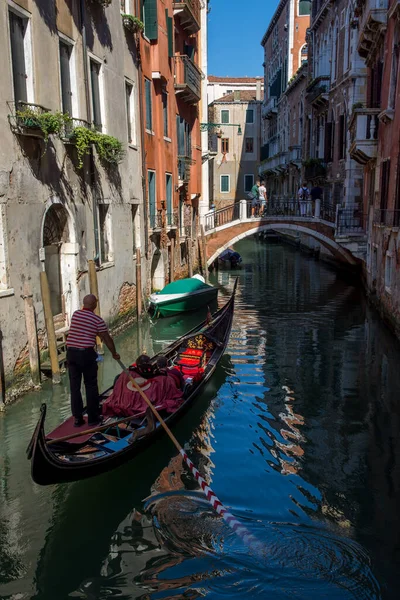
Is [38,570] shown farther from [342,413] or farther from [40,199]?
[40,199]

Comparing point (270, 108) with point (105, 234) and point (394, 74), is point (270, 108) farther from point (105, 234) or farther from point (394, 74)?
point (105, 234)

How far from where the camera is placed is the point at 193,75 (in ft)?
47.8

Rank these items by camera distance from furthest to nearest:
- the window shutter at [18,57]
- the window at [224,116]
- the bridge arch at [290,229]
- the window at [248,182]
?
the window at [248,182]
the window at [224,116]
the bridge arch at [290,229]
the window shutter at [18,57]

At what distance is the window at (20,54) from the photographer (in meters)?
6.17

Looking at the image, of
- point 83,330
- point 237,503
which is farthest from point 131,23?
point 237,503

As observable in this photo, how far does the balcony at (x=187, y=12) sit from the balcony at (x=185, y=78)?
1081 millimetres

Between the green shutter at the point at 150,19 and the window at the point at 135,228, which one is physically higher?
the green shutter at the point at 150,19

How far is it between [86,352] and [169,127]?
9704mm

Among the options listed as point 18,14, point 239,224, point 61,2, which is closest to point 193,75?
point 239,224

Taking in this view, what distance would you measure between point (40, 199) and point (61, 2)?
2675 millimetres

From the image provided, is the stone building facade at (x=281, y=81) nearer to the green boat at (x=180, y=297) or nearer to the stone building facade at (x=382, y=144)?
the stone building facade at (x=382, y=144)

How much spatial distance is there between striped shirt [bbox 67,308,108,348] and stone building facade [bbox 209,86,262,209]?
2912 cm

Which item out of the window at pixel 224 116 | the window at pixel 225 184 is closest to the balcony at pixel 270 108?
the window at pixel 224 116

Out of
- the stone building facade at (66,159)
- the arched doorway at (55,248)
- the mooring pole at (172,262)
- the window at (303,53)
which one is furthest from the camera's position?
the window at (303,53)
